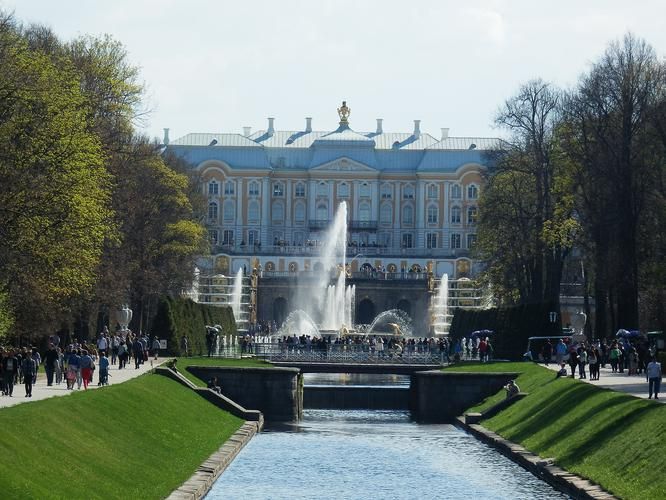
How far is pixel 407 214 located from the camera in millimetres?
173000

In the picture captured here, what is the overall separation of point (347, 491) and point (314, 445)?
12.2 m

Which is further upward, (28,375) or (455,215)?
(455,215)

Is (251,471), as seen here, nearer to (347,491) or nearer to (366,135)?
(347,491)

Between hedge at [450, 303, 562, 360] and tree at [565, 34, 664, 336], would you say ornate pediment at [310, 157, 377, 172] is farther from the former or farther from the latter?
tree at [565, 34, 664, 336]

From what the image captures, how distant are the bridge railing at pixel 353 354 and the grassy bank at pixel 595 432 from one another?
59.6 feet

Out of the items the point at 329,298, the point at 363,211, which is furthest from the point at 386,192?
the point at 329,298

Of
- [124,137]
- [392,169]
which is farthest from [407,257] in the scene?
[124,137]

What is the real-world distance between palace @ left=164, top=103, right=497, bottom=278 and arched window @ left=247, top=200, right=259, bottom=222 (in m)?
0.10

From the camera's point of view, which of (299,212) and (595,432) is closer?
(595,432)

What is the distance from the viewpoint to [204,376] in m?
62.6

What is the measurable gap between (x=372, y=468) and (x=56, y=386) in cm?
1022

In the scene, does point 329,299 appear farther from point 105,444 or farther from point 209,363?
point 105,444

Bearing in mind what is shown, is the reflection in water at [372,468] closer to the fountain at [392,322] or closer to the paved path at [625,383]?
the paved path at [625,383]

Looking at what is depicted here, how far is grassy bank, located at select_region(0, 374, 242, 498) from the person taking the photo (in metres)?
27.6
